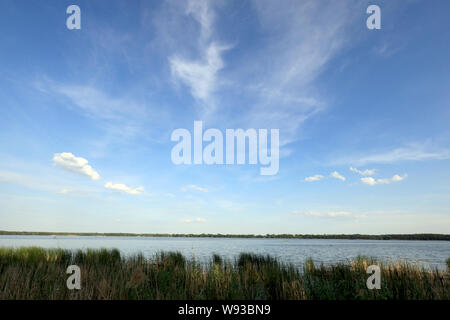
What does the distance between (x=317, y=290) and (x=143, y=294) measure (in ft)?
16.4

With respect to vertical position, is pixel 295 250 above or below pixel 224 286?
below

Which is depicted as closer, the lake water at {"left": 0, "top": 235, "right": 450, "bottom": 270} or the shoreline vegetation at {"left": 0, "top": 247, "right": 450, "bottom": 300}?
the shoreline vegetation at {"left": 0, "top": 247, "right": 450, "bottom": 300}

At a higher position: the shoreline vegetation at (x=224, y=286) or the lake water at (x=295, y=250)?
the shoreline vegetation at (x=224, y=286)

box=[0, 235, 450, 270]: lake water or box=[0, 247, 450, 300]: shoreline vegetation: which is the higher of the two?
box=[0, 247, 450, 300]: shoreline vegetation

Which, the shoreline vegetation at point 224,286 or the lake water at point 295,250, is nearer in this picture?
the shoreline vegetation at point 224,286
